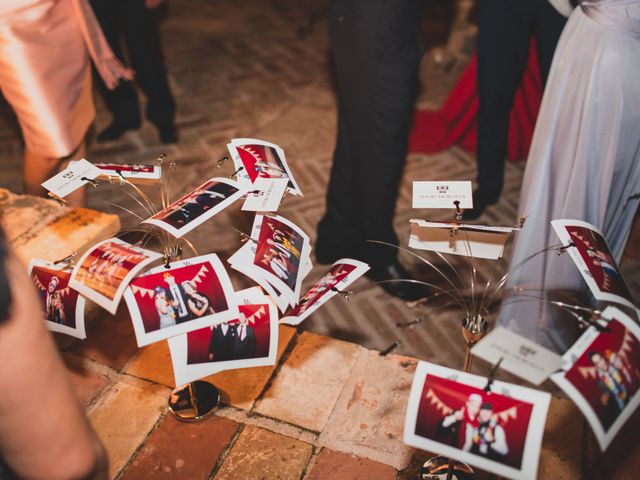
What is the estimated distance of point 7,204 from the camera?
2.42 meters

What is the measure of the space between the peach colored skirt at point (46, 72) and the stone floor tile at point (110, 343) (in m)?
1.03

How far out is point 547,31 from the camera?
225 cm

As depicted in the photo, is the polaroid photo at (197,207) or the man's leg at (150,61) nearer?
the polaroid photo at (197,207)

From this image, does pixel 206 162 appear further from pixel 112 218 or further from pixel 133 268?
pixel 133 268

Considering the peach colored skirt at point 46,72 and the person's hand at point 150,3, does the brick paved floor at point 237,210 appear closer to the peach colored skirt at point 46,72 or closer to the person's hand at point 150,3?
the peach colored skirt at point 46,72

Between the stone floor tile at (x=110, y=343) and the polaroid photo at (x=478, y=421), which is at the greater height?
the polaroid photo at (x=478, y=421)

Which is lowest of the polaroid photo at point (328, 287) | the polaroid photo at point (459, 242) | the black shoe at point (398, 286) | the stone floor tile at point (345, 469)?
the black shoe at point (398, 286)

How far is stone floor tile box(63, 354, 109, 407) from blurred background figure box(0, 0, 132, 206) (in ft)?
3.59

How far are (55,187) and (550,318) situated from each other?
6.19ft

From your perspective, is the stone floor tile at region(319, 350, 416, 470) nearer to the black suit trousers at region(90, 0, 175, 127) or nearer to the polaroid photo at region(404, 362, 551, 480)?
the polaroid photo at region(404, 362, 551, 480)

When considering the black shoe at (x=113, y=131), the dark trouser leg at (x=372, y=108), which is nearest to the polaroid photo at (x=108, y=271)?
the dark trouser leg at (x=372, y=108)

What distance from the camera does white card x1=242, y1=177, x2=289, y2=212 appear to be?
1.36 metres

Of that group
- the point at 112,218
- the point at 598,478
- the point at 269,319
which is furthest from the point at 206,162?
the point at 598,478

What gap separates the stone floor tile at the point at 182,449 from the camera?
1506 mm
